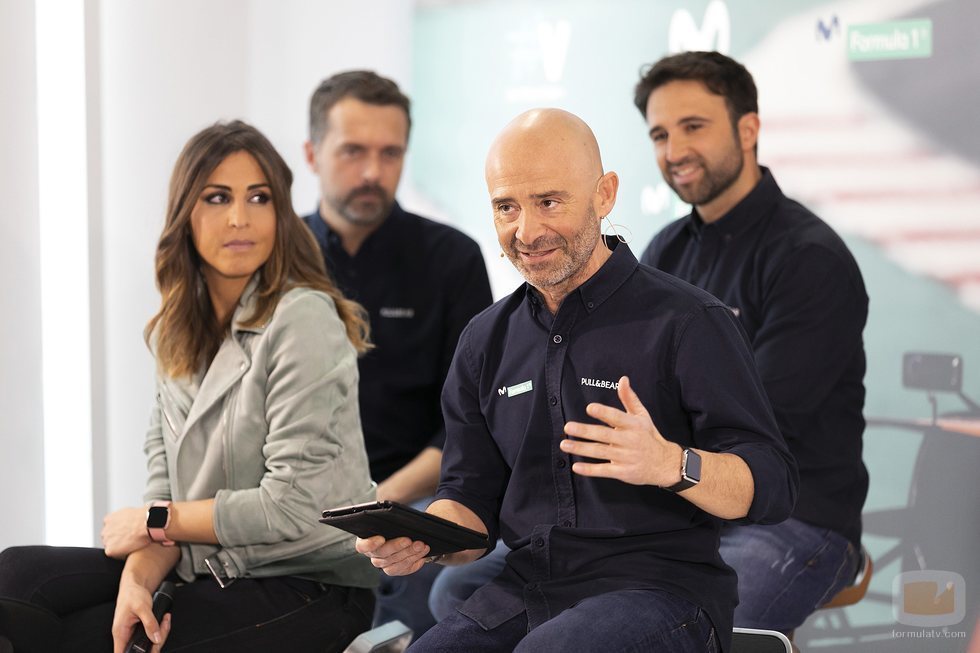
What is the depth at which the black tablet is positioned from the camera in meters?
1.84

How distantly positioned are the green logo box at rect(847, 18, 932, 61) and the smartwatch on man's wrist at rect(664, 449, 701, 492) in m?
2.34

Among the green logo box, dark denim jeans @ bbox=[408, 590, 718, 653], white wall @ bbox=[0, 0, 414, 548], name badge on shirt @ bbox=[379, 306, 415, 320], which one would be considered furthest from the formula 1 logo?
dark denim jeans @ bbox=[408, 590, 718, 653]

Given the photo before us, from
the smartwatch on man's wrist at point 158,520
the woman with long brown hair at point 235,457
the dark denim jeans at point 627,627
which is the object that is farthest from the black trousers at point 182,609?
the dark denim jeans at point 627,627

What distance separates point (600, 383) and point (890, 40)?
2.21 metres

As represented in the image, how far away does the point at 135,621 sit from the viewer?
7.34 ft

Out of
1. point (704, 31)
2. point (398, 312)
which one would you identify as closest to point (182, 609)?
point (398, 312)

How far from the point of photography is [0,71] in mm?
3457

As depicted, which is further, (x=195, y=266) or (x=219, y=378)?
(x=195, y=266)

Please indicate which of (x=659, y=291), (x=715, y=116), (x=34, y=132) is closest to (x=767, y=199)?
(x=715, y=116)

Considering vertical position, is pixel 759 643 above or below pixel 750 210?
below

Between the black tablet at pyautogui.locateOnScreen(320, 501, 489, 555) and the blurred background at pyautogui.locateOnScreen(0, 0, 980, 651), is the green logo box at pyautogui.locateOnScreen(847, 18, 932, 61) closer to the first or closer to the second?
the blurred background at pyautogui.locateOnScreen(0, 0, 980, 651)

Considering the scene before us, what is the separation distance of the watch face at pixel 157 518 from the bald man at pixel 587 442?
1.88 feet

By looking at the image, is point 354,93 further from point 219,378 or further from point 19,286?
point 219,378

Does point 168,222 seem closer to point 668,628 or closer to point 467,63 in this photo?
point 668,628
